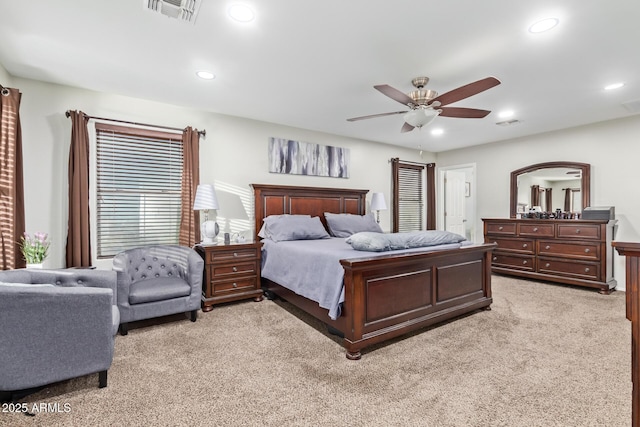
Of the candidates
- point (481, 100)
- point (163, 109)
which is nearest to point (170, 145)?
point (163, 109)

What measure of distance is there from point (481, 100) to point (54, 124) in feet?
16.2

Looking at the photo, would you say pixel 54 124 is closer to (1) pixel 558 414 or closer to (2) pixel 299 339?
(2) pixel 299 339

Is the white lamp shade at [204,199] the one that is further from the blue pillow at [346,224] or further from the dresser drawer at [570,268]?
the dresser drawer at [570,268]

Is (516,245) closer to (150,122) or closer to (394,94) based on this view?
(394,94)

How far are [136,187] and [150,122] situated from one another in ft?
2.78

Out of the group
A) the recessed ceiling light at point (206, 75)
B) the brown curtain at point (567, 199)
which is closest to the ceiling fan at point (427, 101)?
the recessed ceiling light at point (206, 75)

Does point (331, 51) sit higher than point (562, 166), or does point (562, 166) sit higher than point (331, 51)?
point (331, 51)

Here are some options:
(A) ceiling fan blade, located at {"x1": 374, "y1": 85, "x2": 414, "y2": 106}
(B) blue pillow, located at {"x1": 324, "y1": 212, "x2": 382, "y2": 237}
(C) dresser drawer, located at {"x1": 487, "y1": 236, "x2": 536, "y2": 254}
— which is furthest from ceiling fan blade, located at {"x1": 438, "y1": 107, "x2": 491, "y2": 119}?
(C) dresser drawer, located at {"x1": 487, "y1": 236, "x2": 536, "y2": 254}

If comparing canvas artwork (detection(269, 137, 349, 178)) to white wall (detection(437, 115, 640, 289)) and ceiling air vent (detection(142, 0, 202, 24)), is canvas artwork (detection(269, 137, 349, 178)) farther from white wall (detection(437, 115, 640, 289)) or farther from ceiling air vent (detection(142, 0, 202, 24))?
white wall (detection(437, 115, 640, 289))

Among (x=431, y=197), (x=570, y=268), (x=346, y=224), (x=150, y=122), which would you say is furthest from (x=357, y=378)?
(x=431, y=197)

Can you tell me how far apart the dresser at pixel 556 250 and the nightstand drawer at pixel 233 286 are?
4237 millimetres

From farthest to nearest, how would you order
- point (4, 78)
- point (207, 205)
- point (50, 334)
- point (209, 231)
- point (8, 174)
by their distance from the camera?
point (209, 231) → point (207, 205) → point (4, 78) → point (8, 174) → point (50, 334)

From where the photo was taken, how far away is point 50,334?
5.86 ft

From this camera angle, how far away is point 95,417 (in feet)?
5.67
